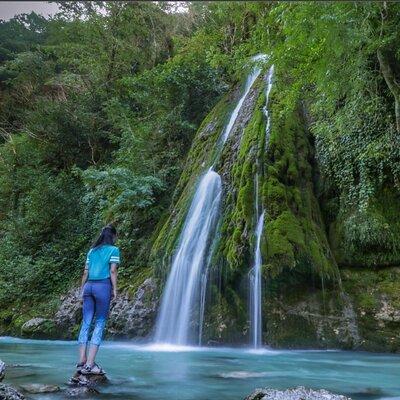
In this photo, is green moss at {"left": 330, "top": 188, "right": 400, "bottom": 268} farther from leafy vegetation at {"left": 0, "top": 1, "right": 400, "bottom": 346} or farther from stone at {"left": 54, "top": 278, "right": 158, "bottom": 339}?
stone at {"left": 54, "top": 278, "right": 158, "bottom": 339}

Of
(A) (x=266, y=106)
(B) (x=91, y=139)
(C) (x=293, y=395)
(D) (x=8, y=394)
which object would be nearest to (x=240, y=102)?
(A) (x=266, y=106)

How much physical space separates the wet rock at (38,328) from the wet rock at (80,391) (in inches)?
256

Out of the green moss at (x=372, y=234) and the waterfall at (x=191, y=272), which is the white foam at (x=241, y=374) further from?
the green moss at (x=372, y=234)

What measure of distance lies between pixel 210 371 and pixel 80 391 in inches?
72.4

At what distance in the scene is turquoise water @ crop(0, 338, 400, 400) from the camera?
411cm

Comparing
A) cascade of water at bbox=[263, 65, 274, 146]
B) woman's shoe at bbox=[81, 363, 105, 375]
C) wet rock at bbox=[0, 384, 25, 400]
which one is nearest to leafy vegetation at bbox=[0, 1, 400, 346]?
cascade of water at bbox=[263, 65, 274, 146]

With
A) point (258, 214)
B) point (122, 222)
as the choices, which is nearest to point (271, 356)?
point (258, 214)

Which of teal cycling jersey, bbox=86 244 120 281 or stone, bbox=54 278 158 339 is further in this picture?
stone, bbox=54 278 158 339

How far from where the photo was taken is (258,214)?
27.5 ft

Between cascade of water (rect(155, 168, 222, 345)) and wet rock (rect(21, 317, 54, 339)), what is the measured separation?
2835 mm

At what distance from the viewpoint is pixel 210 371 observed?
509 cm

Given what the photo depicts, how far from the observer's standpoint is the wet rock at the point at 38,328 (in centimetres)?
974

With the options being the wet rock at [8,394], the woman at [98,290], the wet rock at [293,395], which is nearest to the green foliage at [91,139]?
the woman at [98,290]

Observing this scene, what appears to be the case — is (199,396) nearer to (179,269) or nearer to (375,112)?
(179,269)
